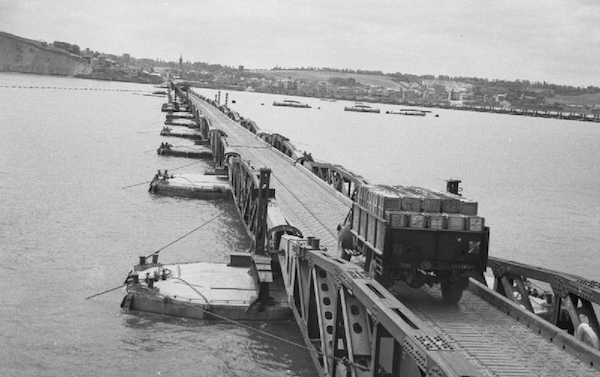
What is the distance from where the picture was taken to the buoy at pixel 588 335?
1931 cm

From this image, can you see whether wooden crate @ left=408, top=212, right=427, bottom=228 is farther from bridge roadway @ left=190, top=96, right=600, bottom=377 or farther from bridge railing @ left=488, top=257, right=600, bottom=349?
bridge railing @ left=488, top=257, right=600, bottom=349

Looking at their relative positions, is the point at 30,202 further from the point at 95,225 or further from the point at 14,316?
the point at 14,316

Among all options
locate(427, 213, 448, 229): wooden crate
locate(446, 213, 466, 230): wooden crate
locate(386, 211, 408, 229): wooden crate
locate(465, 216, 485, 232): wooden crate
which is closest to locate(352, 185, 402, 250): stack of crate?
locate(386, 211, 408, 229): wooden crate

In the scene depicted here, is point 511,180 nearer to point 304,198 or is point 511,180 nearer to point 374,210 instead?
point 304,198

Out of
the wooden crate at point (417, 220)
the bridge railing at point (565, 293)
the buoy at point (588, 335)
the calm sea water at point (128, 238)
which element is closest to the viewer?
the buoy at point (588, 335)

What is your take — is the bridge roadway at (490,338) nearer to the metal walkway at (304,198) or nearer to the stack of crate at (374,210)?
the stack of crate at (374,210)

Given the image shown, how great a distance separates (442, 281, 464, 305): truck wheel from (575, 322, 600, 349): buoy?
125 inches

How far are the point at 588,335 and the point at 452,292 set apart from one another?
3.58m

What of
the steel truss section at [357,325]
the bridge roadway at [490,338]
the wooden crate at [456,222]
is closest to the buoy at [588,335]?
the bridge roadway at [490,338]

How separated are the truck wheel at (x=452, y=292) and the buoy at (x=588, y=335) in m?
3.17

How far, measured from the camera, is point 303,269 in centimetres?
2698

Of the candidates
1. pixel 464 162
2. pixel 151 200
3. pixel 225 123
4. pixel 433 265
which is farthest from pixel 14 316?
pixel 464 162

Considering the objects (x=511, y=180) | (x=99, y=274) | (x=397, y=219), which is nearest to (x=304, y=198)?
(x=99, y=274)

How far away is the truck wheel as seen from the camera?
20.3 meters
